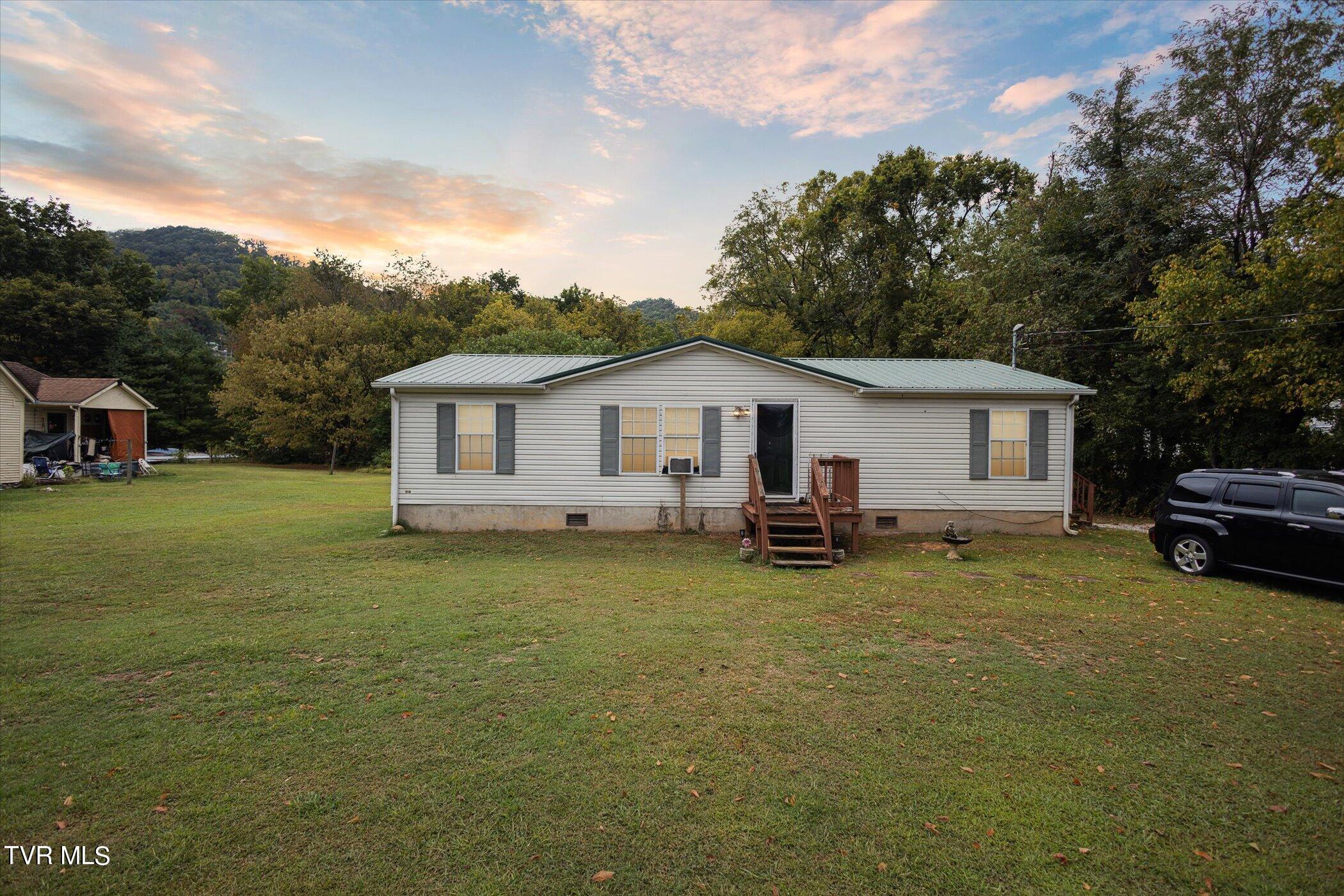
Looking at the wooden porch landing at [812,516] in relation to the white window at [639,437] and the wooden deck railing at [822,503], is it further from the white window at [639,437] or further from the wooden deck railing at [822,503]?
the white window at [639,437]

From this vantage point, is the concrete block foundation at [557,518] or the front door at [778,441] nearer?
the concrete block foundation at [557,518]

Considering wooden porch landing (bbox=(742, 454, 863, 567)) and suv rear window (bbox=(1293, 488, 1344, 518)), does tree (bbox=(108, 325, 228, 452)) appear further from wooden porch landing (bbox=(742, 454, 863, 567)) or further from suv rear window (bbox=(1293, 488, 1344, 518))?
suv rear window (bbox=(1293, 488, 1344, 518))

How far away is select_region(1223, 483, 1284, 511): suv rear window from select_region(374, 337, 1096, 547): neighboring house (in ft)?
12.3

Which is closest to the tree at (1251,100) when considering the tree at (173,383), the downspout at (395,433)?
the downspout at (395,433)

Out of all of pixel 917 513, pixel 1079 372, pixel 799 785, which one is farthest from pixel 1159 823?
pixel 1079 372

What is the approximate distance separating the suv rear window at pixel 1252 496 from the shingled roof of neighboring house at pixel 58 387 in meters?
35.5

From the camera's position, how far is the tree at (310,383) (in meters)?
30.6

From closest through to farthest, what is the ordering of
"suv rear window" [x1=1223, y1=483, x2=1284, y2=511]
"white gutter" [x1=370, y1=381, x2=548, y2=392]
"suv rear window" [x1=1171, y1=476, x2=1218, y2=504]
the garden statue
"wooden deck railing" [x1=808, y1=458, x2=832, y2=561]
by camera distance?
"suv rear window" [x1=1223, y1=483, x2=1284, y2=511], "suv rear window" [x1=1171, y1=476, x2=1218, y2=504], "wooden deck railing" [x1=808, y1=458, x2=832, y2=561], the garden statue, "white gutter" [x1=370, y1=381, x2=548, y2=392]

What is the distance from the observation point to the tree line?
13.8 m

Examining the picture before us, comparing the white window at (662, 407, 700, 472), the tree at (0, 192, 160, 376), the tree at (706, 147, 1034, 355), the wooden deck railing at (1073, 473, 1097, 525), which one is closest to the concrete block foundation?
the white window at (662, 407, 700, 472)

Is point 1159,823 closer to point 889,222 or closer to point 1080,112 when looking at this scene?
point 1080,112

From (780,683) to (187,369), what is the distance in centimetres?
4654

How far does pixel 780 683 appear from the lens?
4.92m

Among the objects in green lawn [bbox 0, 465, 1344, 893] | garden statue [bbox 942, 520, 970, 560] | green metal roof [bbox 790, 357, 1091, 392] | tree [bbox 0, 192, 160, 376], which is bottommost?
green lawn [bbox 0, 465, 1344, 893]
